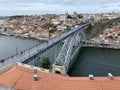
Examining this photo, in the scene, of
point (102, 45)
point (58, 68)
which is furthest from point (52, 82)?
point (102, 45)

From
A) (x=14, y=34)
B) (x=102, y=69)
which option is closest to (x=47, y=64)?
(x=102, y=69)

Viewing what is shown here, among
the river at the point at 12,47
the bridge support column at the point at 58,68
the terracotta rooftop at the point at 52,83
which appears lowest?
the river at the point at 12,47

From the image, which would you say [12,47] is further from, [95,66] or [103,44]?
[95,66]

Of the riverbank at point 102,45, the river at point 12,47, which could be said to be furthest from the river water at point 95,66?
the river at point 12,47

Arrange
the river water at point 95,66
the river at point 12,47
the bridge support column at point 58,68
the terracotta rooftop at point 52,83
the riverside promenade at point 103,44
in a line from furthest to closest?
the riverside promenade at point 103,44
the river at point 12,47
the river water at point 95,66
the bridge support column at point 58,68
the terracotta rooftop at point 52,83

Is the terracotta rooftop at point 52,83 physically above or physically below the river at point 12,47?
above

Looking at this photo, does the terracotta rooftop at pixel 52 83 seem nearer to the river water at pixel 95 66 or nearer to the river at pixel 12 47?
the river water at pixel 95 66

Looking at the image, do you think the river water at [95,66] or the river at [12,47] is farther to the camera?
the river at [12,47]

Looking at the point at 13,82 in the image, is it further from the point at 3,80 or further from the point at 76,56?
the point at 76,56
